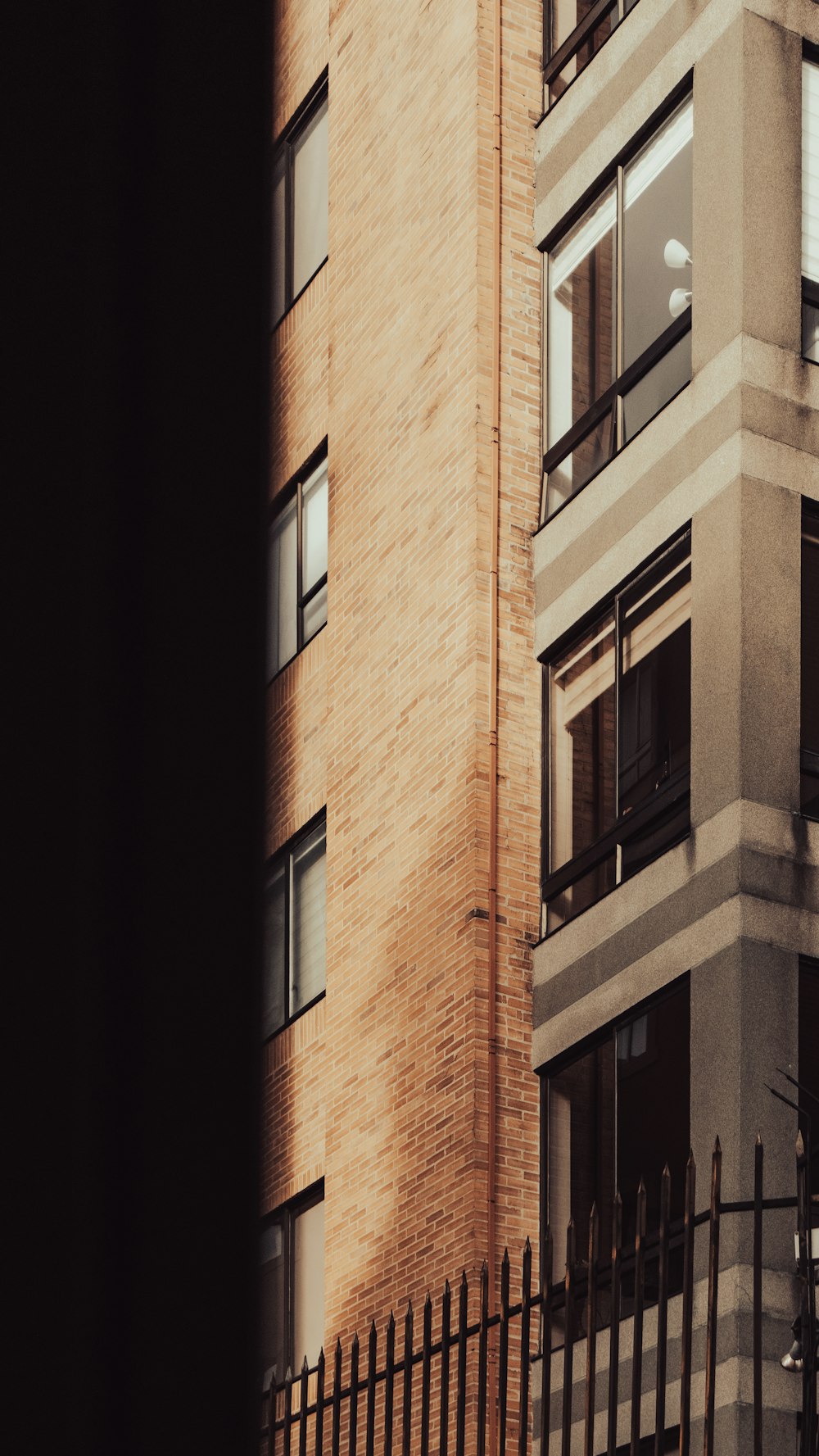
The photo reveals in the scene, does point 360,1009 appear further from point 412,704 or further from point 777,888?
point 777,888

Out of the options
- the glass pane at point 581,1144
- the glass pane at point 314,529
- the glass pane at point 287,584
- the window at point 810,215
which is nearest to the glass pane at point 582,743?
the glass pane at point 581,1144

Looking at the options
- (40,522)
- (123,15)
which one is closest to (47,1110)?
(40,522)

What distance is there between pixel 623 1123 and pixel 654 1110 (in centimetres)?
39

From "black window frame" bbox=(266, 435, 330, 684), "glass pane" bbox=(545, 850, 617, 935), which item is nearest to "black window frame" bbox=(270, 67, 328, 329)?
"black window frame" bbox=(266, 435, 330, 684)

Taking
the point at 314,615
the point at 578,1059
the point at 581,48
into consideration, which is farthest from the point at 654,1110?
the point at 581,48

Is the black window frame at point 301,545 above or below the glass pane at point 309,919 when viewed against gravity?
above

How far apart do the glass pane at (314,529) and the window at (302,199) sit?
1695 mm

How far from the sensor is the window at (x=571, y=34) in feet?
50.6

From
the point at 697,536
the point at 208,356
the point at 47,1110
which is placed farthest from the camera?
the point at 697,536

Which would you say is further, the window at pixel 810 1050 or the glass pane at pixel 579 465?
the glass pane at pixel 579 465

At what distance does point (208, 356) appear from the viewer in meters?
1.17

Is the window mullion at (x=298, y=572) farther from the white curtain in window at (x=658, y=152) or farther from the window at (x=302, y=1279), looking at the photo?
the white curtain in window at (x=658, y=152)

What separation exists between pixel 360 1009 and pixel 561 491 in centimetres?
405

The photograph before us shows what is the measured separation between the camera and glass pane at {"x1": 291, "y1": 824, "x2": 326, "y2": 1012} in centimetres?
1684
